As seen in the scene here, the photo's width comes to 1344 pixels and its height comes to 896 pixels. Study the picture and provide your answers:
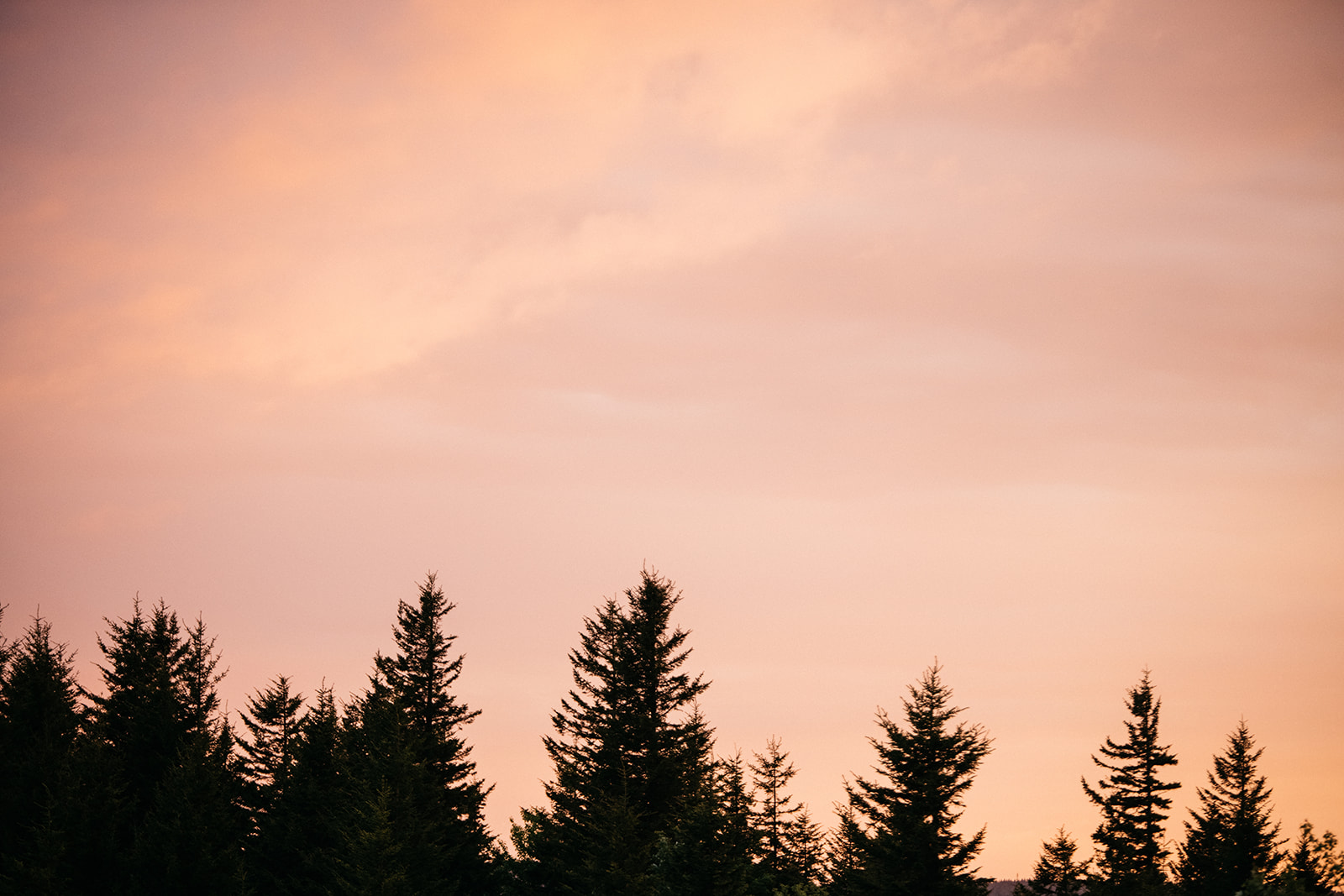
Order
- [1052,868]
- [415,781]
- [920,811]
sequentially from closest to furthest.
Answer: [920,811], [415,781], [1052,868]

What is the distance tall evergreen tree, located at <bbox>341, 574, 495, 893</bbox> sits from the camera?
A: 5319cm

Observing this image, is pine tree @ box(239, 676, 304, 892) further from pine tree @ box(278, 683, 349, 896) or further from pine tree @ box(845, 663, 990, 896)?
pine tree @ box(845, 663, 990, 896)

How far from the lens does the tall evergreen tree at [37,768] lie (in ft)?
165

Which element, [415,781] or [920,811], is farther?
[415,781]

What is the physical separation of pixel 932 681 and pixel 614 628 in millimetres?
27953

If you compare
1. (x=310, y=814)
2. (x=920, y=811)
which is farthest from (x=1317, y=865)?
(x=310, y=814)

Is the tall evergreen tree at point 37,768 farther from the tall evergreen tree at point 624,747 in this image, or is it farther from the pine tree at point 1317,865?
the pine tree at point 1317,865

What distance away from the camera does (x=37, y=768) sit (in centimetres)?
5659

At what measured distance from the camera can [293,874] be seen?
61.2 m

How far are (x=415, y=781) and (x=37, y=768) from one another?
18230 mm

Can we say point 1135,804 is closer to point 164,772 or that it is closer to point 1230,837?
point 1230,837

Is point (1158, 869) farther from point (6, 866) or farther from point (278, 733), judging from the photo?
point (6, 866)

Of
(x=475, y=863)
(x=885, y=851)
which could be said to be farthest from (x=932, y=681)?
(x=475, y=863)

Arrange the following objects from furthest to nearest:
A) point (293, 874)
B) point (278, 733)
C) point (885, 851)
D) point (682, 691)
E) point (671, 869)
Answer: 1. point (278, 733)
2. point (682, 691)
3. point (293, 874)
4. point (671, 869)
5. point (885, 851)
